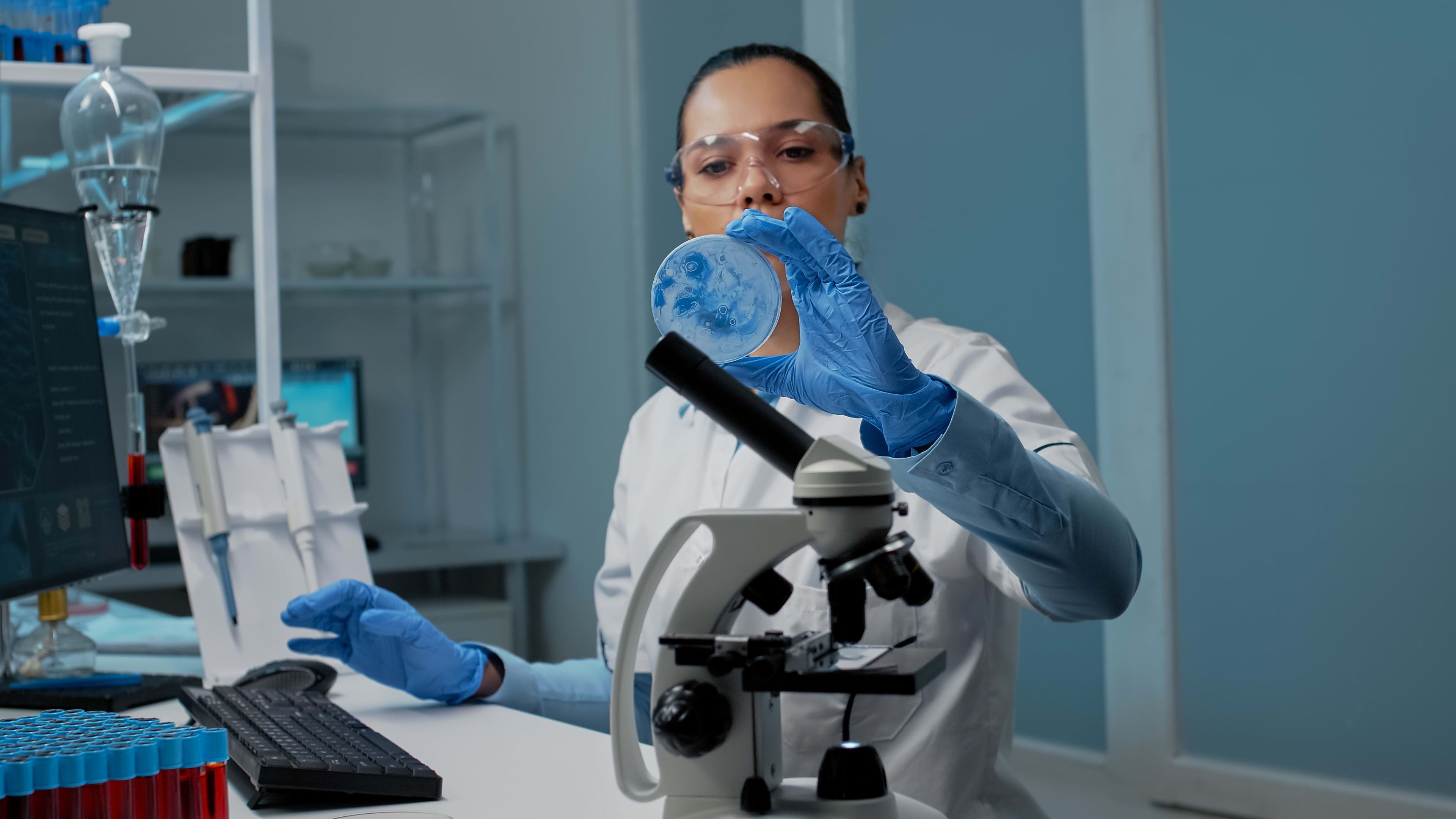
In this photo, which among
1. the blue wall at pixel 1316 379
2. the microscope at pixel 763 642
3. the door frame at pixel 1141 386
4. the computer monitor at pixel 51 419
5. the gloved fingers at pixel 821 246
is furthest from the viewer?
the door frame at pixel 1141 386

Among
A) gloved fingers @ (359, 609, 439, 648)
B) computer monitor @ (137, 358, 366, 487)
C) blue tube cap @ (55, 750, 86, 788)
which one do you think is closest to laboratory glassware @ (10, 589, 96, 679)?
gloved fingers @ (359, 609, 439, 648)

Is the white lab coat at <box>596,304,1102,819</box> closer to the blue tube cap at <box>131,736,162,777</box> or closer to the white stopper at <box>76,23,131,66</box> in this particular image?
the blue tube cap at <box>131,736,162,777</box>

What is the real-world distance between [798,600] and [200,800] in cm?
63

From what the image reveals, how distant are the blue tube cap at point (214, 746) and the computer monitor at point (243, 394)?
2.86 meters

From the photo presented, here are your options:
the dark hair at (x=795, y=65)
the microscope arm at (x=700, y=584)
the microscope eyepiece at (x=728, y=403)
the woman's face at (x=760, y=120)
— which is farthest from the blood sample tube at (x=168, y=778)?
the dark hair at (x=795, y=65)

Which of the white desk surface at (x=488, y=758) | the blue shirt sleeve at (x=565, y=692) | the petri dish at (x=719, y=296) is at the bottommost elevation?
the blue shirt sleeve at (x=565, y=692)

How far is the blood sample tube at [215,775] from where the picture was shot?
0.75 meters

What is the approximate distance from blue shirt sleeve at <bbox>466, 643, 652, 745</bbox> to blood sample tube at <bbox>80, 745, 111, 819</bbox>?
592 millimetres

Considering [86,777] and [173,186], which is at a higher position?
[173,186]

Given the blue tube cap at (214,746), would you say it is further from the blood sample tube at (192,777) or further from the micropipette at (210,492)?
the micropipette at (210,492)

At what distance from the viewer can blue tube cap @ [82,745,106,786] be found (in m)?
0.70

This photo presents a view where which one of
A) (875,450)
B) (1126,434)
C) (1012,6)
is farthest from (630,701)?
(1012,6)

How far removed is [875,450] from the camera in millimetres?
910

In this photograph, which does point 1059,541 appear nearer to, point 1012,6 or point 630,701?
point 630,701
